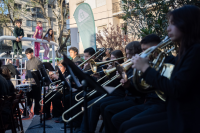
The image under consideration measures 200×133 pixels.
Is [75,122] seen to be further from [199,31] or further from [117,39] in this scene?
[117,39]

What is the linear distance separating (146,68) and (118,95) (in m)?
2.04

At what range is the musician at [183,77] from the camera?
150 centimetres

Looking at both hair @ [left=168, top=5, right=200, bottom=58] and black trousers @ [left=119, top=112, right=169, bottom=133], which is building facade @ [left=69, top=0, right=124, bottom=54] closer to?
black trousers @ [left=119, top=112, right=169, bottom=133]

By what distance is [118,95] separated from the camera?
11.9 feet

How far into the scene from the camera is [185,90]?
1.50m

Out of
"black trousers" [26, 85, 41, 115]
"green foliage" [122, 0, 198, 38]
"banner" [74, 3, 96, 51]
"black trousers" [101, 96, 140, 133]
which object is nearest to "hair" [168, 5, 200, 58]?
"black trousers" [101, 96, 140, 133]

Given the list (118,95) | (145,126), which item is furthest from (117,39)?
(145,126)

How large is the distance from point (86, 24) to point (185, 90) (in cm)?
781

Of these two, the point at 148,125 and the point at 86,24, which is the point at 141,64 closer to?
the point at 148,125

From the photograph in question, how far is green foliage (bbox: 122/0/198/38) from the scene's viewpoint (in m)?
4.17

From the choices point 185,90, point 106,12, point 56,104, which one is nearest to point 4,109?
point 56,104

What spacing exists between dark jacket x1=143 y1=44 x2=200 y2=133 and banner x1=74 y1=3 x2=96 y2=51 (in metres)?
6.93

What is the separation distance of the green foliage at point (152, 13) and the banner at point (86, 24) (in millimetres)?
3631

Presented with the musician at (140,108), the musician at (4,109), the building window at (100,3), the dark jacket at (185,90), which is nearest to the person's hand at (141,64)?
→ the dark jacket at (185,90)
